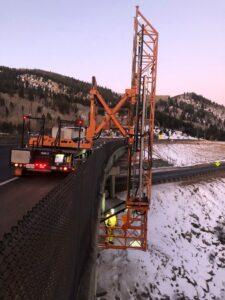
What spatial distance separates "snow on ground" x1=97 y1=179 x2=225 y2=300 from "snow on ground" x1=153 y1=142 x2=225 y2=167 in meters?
26.9

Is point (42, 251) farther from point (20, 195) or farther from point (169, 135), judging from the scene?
point (169, 135)

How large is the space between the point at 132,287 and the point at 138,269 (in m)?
2.07

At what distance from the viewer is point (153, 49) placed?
96.8ft

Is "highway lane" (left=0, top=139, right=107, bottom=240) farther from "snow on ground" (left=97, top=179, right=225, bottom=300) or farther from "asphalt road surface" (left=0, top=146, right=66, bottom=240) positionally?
"snow on ground" (left=97, top=179, right=225, bottom=300)

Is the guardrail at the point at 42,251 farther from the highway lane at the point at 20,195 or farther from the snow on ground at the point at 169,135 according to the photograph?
the snow on ground at the point at 169,135

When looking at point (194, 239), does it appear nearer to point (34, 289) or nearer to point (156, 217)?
point (156, 217)

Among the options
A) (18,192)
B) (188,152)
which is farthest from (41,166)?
(188,152)

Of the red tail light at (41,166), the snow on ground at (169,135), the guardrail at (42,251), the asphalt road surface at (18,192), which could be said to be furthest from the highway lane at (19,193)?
the snow on ground at (169,135)

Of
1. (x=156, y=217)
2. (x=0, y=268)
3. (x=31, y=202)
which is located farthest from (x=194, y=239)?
(x=0, y=268)

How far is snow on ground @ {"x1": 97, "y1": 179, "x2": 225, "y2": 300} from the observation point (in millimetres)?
19625

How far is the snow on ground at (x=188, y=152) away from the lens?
67.3m

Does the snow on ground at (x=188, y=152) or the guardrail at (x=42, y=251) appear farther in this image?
the snow on ground at (x=188, y=152)

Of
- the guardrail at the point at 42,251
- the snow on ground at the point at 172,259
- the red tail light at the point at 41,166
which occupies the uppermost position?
the guardrail at the point at 42,251

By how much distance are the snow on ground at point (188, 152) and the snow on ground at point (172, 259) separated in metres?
26.9
